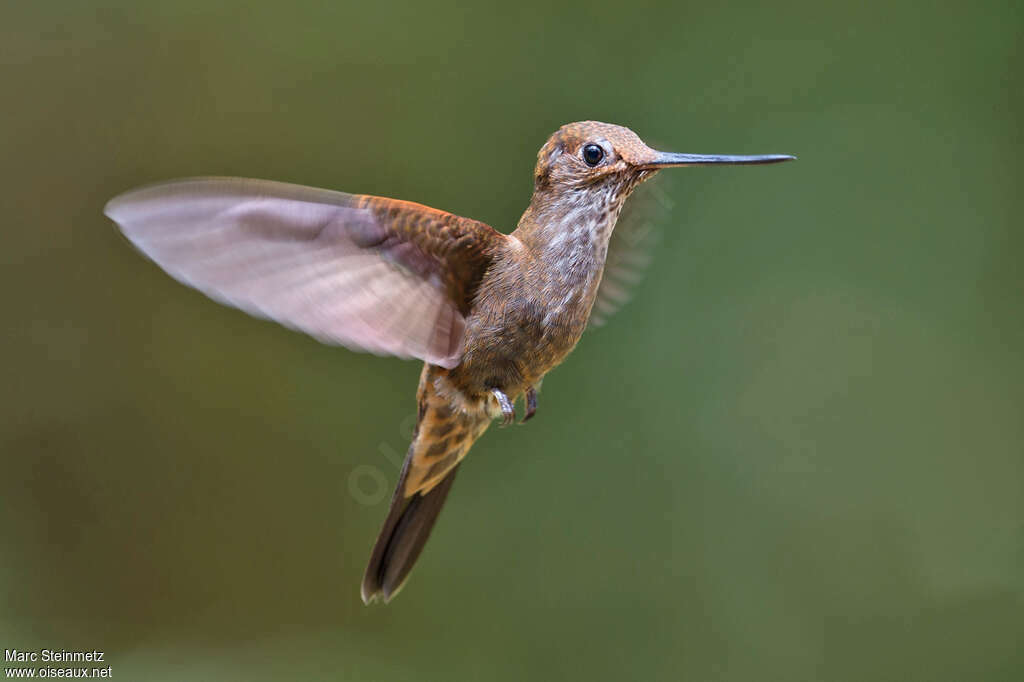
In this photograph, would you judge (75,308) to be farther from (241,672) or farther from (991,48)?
(991,48)

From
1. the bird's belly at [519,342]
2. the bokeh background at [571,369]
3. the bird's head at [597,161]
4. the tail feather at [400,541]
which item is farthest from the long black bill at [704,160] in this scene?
the bokeh background at [571,369]

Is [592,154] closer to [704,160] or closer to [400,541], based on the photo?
[704,160]

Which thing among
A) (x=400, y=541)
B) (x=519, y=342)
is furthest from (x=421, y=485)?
(x=519, y=342)

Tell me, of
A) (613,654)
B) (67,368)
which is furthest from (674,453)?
(67,368)

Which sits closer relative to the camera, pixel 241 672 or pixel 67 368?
pixel 241 672

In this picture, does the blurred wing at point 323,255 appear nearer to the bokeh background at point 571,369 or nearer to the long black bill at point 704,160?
the long black bill at point 704,160
